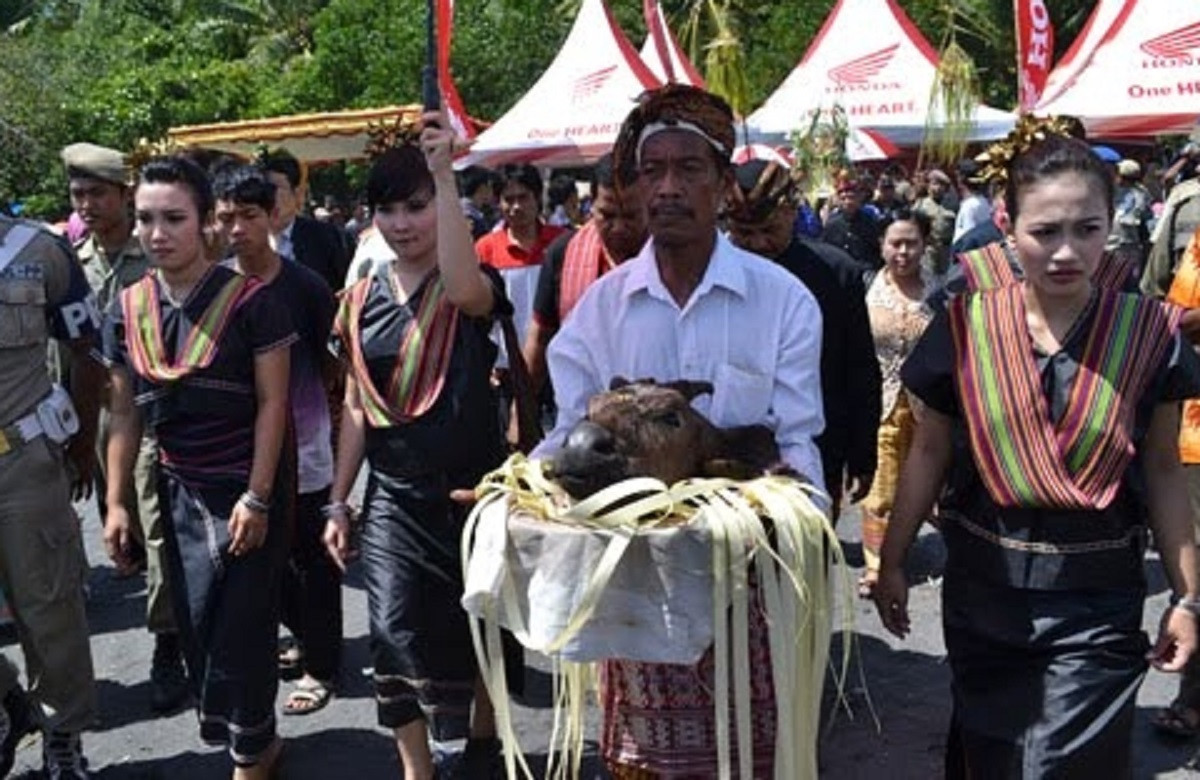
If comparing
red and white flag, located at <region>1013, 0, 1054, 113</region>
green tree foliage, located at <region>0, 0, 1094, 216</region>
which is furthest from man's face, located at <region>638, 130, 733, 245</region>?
green tree foliage, located at <region>0, 0, 1094, 216</region>

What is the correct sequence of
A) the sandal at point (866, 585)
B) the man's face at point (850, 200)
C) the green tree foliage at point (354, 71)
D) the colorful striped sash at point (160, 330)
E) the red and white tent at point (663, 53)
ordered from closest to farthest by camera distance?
the colorful striped sash at point (160, 330) → the sandal at point (866, 585) → the man's face at point (850, 200) → the red and white tent at point (663, 53) → the green tree foliage at point (354, 71)

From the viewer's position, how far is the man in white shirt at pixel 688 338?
280 centimetres

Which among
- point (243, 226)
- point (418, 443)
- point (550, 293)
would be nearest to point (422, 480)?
point (418, 443)

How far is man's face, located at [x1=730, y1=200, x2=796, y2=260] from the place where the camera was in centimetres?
468

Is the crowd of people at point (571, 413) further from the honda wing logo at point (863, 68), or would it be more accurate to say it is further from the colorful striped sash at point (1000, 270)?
the honda wing logo at point (863, 68)

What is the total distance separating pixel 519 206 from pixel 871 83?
23.3 ft

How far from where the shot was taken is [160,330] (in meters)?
3.99

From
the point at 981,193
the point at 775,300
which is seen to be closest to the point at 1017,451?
the point at 775,300

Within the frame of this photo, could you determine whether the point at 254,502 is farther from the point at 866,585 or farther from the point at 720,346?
the point at 866,585

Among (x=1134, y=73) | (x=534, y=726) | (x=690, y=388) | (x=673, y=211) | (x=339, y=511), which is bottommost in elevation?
(x=534, y=726)

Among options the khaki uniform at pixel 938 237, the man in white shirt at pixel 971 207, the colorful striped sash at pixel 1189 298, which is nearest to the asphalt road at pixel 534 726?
the colorful striped sash at pixel 1189 298

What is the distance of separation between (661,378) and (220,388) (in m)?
1.63

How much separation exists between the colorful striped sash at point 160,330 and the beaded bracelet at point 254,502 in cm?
41

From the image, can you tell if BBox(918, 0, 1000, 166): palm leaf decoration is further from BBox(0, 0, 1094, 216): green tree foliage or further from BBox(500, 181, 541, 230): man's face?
BBox(0, 0, 1094, 216): green tree foliage
